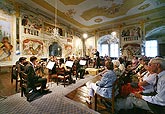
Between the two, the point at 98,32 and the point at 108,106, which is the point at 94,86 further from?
the point at 98,32

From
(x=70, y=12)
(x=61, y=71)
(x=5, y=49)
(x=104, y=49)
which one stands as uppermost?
(x=70, y=12)

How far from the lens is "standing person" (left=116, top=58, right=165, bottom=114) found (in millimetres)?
2184

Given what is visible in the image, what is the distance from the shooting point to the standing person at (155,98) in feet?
7.16

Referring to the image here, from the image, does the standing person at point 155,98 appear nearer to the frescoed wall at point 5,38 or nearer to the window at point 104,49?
the frescoed wall at point 5,38

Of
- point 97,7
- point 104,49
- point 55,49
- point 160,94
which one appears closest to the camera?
point 160,94

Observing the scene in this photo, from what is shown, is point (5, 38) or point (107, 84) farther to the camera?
point (5, 38)

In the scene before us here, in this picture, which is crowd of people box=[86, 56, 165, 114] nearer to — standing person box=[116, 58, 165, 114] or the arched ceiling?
standing person box=[116, 58, 165, 114]

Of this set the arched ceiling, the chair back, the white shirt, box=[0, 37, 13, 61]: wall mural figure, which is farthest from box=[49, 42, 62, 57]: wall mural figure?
the white shirt

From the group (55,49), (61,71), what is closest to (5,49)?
(61,71)

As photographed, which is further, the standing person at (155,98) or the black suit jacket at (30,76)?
the black suit jacket at (30,76)

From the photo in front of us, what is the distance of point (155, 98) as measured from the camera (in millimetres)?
2242

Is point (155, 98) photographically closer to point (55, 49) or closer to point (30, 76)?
point (30, 76)

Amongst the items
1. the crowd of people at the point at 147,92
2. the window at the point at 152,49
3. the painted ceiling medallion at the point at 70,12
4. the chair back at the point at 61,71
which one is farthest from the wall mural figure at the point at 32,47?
the window at the point at 152,49

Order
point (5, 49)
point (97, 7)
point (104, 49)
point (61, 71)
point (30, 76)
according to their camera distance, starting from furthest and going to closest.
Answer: point (104, 49) < point (97, 7) < point (5, 49) < point (61, 71) < point (30, 76)
